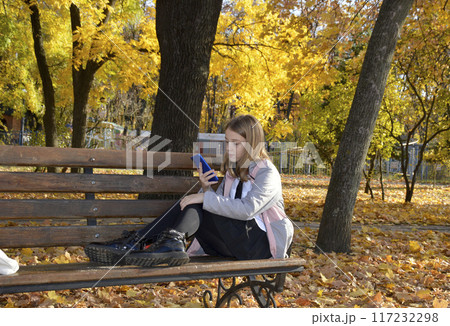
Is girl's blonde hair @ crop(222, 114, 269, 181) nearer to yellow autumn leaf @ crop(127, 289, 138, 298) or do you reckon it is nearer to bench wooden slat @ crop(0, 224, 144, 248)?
bench wooden slat @ crop(0, 224, 144, 248)

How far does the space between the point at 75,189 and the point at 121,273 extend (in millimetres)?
959

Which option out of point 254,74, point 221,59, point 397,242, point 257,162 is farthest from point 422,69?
point 257,162

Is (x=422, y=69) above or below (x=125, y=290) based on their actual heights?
above

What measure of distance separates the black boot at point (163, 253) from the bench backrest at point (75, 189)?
0.71 m

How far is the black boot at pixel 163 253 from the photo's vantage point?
264cm

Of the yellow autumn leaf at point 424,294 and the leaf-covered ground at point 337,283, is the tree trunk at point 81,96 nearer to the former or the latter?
the leaf-covered ground at point 337,283

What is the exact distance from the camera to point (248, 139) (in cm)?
321

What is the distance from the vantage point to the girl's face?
3.21 m

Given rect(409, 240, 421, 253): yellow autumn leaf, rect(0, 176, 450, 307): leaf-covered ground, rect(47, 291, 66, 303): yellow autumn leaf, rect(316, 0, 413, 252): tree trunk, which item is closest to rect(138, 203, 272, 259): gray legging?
rect(0, 176, 450, 307): leaf-covered ground

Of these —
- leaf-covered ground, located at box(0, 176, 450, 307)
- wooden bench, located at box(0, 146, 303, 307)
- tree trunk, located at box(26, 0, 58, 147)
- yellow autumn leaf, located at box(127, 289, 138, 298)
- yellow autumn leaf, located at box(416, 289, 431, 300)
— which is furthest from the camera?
tree trunk, located at box(26, 0, 58, 147)

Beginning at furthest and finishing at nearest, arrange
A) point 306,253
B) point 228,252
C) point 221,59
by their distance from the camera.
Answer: point 221,59
point 306,253
point 228,252

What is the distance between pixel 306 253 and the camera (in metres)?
5.48

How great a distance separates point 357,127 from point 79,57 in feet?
23.2

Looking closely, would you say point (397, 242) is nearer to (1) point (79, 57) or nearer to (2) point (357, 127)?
(2) point (357, 127)
